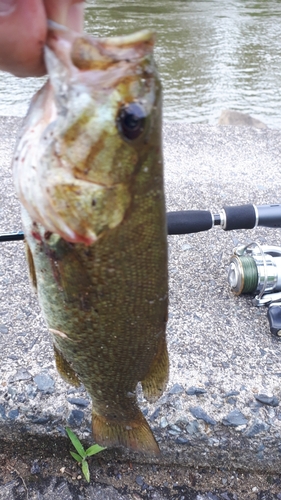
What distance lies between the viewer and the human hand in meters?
1.04

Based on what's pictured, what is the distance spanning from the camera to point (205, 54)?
11797mm

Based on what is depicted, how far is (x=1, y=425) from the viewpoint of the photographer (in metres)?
2.25

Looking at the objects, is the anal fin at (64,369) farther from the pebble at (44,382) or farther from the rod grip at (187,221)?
the rod grip at (187,221)

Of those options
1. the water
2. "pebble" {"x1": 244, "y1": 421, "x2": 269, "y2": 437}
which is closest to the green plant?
"pebble" {"x1": 244, "y1": 421, "x2": 269, "y2": 437}

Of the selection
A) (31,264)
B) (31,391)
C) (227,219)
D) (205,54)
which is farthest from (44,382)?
(205,54)

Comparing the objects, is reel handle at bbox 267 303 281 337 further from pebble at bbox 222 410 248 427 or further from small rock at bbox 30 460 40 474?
small rock at bbox 30 460 40 474

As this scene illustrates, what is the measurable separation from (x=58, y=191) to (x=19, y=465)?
1.66 meters

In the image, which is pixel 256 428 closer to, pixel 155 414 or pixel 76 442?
pixel 155 414

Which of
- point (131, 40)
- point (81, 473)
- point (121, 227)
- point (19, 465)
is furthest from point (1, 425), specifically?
point (131, 40)

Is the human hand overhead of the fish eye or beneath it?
overhead

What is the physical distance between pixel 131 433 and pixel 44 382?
2.38 ft

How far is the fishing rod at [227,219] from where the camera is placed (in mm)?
2574

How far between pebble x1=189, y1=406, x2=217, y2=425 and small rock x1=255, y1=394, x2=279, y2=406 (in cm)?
27

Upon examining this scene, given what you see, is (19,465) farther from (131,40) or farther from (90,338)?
(131,40)
